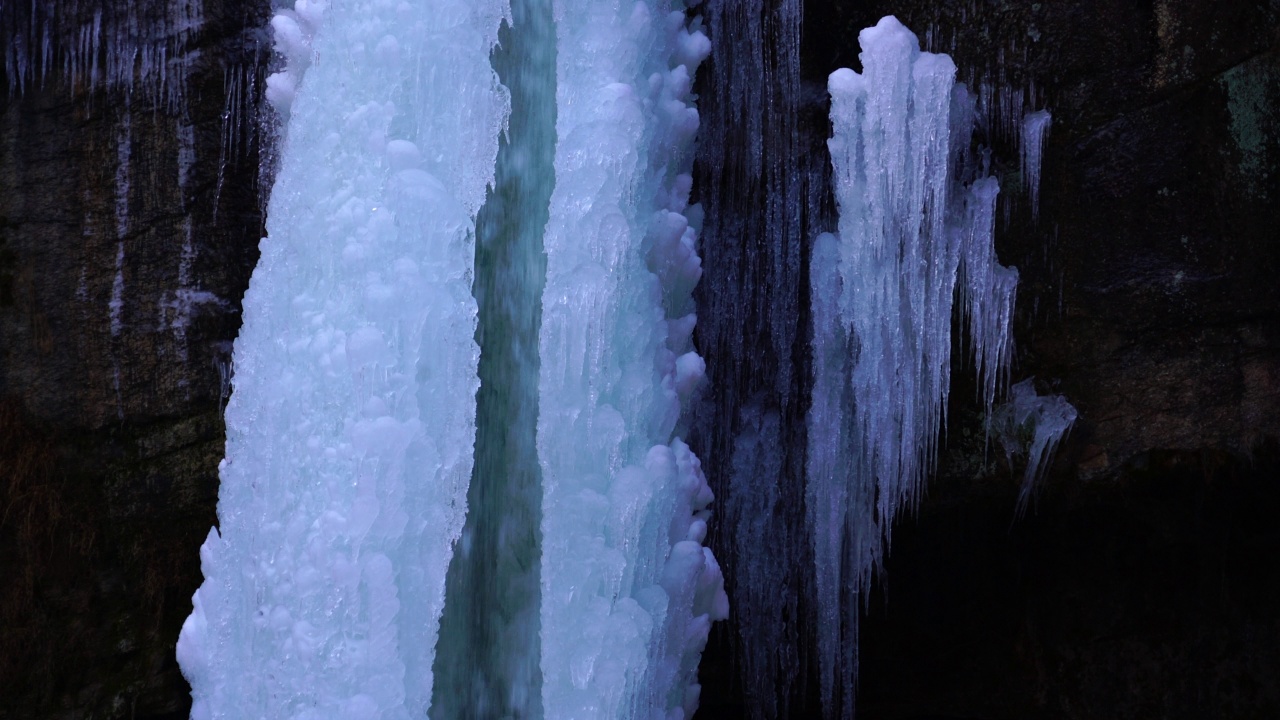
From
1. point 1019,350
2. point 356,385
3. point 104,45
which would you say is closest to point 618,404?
point 356,385

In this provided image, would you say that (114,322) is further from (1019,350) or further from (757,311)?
(1019,350)

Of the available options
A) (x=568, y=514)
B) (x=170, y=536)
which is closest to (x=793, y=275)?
(x=568, y=514)

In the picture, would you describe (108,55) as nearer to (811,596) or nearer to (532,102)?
(532,102)

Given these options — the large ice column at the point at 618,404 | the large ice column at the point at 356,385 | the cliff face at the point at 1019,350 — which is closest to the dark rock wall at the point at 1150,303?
the cliff face at the point at 1019,350

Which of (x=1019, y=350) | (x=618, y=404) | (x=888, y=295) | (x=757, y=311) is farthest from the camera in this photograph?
(x=757, y=311)

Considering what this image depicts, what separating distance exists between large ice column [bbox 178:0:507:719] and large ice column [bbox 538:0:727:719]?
0.25 meters

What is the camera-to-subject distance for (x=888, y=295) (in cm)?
392

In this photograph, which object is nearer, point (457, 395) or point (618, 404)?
point (457, 395)

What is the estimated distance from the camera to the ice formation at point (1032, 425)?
436cm

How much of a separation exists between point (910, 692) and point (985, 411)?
1.67 metres

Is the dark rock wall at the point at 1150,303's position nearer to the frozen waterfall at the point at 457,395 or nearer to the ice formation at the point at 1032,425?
the ice formation at the point at 1032,425

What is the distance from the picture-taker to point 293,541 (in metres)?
2.78

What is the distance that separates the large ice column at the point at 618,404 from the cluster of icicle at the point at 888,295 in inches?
31.8

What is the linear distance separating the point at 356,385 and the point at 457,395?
0.81ft
